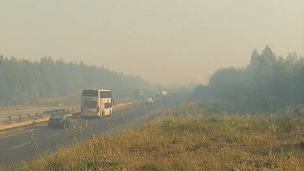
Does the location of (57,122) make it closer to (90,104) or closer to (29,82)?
(90,104)

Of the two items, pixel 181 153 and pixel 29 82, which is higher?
pixel 29 82

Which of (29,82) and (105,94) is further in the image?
(29,82)

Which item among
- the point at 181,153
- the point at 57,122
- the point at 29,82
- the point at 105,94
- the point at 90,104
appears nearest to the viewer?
the point at 181,153

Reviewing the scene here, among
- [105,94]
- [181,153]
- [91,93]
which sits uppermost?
[91,93]

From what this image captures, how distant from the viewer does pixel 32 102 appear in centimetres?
12144

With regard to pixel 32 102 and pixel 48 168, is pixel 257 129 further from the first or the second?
pixel 32 102

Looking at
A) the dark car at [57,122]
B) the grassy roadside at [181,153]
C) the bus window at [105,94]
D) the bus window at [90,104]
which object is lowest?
the dark car at [57,122]

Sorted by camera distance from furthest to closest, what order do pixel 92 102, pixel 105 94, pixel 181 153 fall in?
pixel 105 94 < pixel 92 102 < pixel 181 153

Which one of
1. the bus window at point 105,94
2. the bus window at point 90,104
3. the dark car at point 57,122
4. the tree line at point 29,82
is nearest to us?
the dark car at point 57,122

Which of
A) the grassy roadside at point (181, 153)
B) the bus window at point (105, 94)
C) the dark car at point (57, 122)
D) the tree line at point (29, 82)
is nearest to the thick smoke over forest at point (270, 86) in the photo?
the bus window at point (105, 94)

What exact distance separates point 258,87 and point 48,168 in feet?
259

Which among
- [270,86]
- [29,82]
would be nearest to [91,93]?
[270,86]

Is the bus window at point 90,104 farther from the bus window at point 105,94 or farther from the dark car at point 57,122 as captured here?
the dark car at point 57,122

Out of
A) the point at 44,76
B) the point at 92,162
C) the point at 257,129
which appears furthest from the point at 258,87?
the point at 44,76
